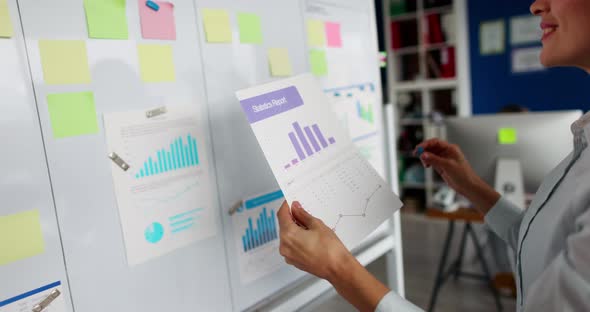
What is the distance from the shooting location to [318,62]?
139cm

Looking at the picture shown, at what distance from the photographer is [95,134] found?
0.84m

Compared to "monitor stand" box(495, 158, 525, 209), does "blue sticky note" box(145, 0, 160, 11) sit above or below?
above

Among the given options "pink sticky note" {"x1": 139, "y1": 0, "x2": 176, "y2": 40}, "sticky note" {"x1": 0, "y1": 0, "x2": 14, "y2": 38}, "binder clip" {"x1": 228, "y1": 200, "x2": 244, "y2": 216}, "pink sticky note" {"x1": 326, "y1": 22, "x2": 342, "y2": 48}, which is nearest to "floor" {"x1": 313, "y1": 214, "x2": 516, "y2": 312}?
"binder clip" {"x1": 228, "y1": 200, "x2": 244, "y2": 216}

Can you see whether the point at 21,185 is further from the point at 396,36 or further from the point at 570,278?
the point at 396,36

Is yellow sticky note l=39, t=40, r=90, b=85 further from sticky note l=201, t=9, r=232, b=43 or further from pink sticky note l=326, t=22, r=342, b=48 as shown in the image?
pink sticky note l=326, t=22, r=342, b=48

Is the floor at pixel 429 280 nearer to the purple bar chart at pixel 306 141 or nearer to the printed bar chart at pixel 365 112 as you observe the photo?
the printed bar chart at pixel 365 112

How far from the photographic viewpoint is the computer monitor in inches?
82.7

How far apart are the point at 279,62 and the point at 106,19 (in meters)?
0.52

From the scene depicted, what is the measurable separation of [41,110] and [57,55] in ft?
0.36

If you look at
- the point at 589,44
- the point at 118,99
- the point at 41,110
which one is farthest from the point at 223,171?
the point at 589,44

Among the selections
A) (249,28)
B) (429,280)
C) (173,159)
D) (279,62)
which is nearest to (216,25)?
(249,28)

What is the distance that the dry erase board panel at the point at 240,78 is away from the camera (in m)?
1.06

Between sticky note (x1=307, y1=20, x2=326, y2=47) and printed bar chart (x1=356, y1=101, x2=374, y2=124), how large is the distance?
0.94 ft

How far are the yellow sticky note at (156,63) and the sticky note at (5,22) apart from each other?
0.80 ft
